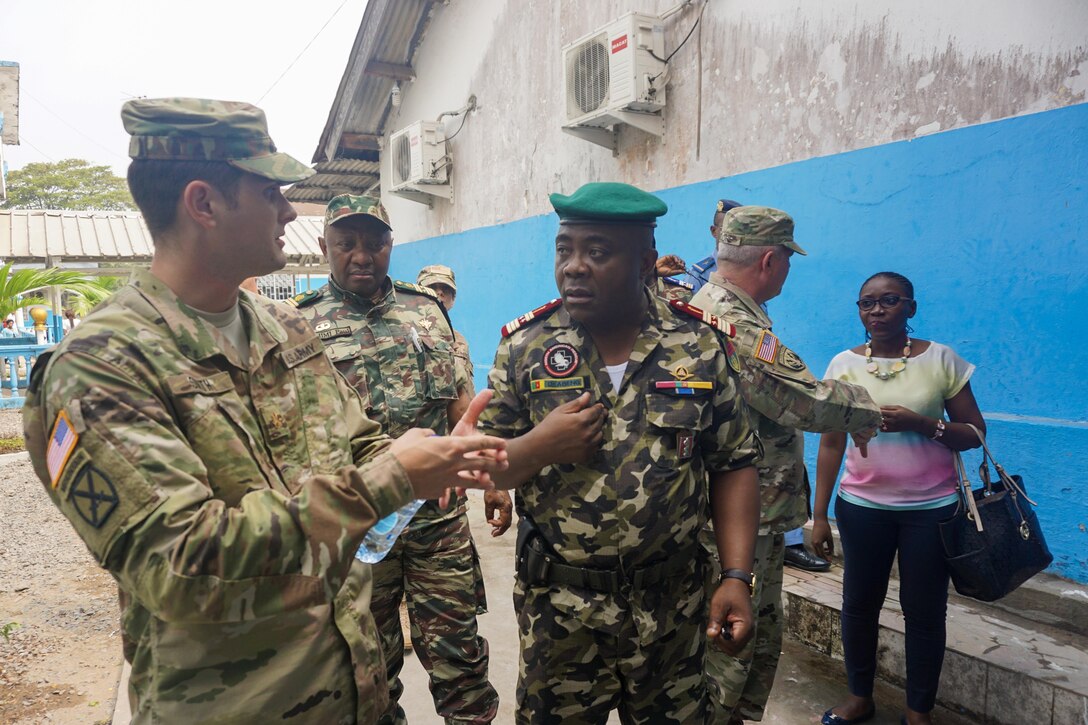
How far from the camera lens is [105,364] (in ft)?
4.09

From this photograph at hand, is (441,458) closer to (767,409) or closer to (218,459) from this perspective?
(218,459)

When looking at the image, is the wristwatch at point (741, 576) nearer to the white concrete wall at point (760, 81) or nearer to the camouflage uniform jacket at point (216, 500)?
the camouflage uniform jacket at point (216, 500)

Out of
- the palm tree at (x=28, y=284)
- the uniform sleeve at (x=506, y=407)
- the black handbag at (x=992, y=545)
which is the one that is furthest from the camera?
the palm tree at (x=28, y=284)

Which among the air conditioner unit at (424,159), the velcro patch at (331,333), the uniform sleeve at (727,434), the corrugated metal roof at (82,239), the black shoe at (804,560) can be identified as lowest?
the black shoe at (804,560)

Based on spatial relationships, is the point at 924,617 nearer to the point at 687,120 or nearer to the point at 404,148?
the point at 687,120

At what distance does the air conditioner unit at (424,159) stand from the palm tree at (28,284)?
383 cm

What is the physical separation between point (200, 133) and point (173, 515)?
2.42 feet

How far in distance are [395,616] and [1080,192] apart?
11.6 ft

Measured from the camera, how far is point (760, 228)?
2943 millimetres

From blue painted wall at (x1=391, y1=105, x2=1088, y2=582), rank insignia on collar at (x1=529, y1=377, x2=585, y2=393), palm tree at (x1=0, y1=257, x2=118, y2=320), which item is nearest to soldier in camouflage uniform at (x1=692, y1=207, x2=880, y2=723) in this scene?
rank insignia on collar at (x1=529, y1=377, x2=585, y2=393)

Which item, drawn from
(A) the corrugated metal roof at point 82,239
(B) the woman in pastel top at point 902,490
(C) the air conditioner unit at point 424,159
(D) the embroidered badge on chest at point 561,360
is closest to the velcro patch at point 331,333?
(D) the embroidered badge on chest at point 561,360

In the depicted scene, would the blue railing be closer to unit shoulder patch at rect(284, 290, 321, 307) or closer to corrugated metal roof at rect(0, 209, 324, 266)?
corrugated metal roof at rect(0, 209, 324, 266)

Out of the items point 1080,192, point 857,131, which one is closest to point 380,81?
point 857,131

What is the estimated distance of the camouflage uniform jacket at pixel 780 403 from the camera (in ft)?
8.62
